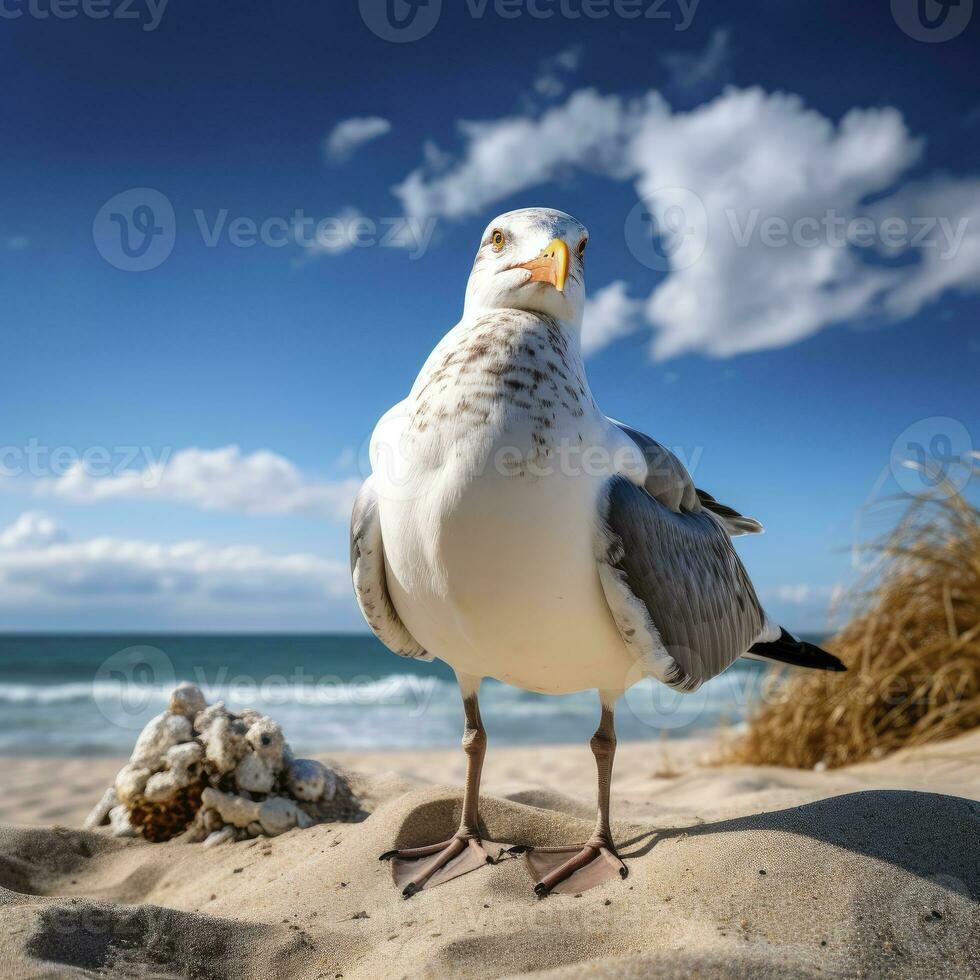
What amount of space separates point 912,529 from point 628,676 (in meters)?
5.03

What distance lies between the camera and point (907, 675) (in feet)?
21.2

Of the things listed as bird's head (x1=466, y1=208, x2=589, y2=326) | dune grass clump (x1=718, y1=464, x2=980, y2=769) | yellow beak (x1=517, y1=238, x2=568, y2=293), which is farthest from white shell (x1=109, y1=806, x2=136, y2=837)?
dune grass clump (x1=718, y1=464, x2=980, y2=769)

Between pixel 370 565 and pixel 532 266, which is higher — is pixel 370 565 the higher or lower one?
the lower one

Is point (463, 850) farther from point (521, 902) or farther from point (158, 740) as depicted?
point (158, 740)

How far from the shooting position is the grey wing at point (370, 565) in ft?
10.4

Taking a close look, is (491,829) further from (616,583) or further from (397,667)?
(397,667)

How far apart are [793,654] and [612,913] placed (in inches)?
80.0

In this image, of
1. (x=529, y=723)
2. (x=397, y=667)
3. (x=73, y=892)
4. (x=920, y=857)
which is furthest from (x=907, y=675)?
(x=397, y=667)

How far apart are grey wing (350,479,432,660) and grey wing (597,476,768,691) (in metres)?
0.89

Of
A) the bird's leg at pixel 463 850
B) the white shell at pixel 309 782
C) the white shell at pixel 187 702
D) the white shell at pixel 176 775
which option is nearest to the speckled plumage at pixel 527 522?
the bird's leg at pixel 463 850

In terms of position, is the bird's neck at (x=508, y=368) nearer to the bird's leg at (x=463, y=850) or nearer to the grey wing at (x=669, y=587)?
the grey wing at (x=669, y=587)

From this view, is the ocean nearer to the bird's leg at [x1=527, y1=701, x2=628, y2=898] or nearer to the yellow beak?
the bird's leg at [x1=527, y1=701, x2=628, y2=898]

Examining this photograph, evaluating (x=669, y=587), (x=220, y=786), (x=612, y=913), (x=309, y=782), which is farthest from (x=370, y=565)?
(x=220, y=786)

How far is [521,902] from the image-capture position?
2.79 metres
